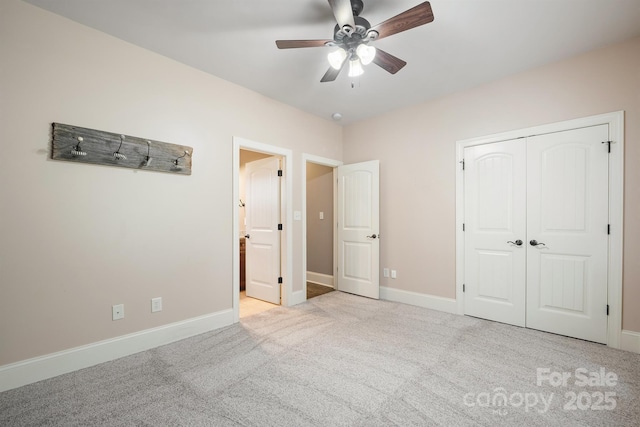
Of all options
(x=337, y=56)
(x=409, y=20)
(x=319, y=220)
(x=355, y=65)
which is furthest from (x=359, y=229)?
(x=409, y=20)

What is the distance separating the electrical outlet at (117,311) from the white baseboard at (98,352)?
7.1 inches

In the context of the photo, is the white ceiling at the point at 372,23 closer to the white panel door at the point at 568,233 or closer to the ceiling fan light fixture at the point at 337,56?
the ceiling fan light fixture at the point at 337,56

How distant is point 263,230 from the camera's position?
410 centimetres

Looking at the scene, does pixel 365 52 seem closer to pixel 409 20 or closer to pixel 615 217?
pixel 409 20

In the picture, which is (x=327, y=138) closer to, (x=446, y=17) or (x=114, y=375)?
(x=446, y=17)

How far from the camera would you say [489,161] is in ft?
10.9

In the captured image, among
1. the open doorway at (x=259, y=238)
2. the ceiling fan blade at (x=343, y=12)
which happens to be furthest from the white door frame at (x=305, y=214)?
the ceiling fan blade at (x=343, y=12)

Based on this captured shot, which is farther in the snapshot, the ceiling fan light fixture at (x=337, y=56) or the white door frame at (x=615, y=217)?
the white door frame at (x=615, y=217)

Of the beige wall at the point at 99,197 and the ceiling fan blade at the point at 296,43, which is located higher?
the ceiling fan blade at the point at 296,43

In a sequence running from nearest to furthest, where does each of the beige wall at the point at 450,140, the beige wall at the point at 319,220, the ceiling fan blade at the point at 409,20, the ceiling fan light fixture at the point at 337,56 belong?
the ceiling fan blade at the point at 409,20
the ceiling fan light fixture at the point at 337,56
the beige wall at the point at 450,140
the beige wall at the point at 319,220

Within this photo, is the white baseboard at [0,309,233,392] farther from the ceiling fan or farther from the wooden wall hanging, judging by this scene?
the ceiling fan

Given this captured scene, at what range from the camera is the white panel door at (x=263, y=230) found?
12.9 feet

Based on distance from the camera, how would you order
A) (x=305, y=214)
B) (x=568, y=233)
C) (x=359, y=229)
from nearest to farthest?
(x=568, y=233) < (x=305, y=214) < (x=359, y=229)

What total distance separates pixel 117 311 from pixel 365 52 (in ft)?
9.67
